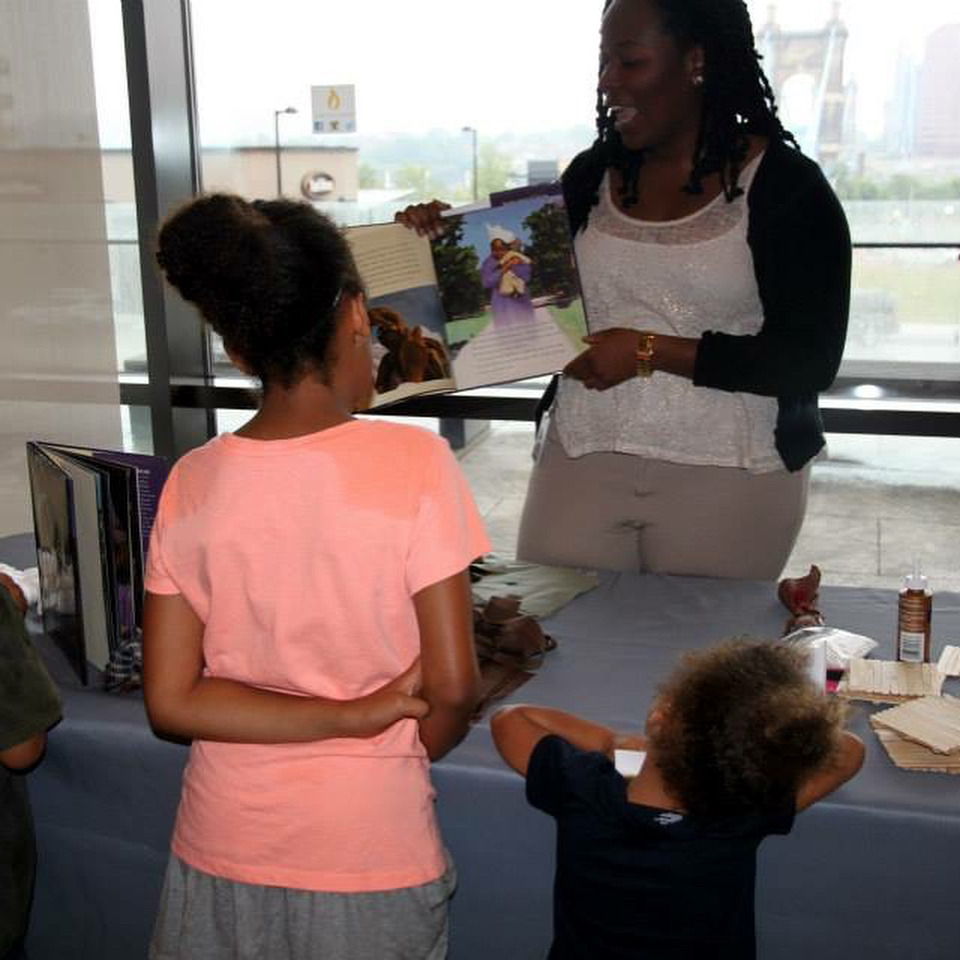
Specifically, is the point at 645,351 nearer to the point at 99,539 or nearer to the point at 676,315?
the point at 676,315

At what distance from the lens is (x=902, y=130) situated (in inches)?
159

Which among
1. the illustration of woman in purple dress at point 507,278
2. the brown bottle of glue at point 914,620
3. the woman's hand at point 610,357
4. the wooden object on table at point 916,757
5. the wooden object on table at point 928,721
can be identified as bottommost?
A: the wooden object on table at point 916,757

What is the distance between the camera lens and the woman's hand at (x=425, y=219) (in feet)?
7.75

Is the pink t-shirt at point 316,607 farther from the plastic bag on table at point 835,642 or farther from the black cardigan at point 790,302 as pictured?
the black cardigan at point 790,302

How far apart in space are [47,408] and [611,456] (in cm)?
258

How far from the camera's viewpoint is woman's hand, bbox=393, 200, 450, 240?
2363mm

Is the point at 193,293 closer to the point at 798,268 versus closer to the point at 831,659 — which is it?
the point at 831,659

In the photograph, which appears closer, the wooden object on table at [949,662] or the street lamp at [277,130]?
the wooden object on table at [949,662]

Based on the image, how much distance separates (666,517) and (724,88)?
0.85 meters

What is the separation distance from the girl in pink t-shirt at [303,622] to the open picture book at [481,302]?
3.11 feet

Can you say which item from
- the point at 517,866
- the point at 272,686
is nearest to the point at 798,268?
the point at 517,866

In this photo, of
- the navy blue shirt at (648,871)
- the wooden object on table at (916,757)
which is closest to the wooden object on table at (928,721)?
the wooden object on table at (916,757)

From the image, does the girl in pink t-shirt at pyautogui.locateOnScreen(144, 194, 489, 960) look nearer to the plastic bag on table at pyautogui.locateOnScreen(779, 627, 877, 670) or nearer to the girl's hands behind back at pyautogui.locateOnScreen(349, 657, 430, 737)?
the girl's hands behind back at pyautogui.locateOnScreen(349, 657, 430, 737)

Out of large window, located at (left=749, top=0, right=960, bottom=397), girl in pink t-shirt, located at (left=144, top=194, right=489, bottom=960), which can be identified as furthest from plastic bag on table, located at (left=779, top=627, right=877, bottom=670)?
large window, located at (left=749, top=0, right=960, bottom=397)
